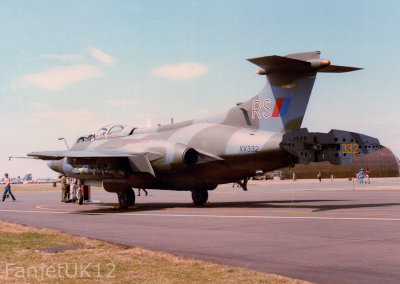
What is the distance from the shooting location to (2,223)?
16.1 metres

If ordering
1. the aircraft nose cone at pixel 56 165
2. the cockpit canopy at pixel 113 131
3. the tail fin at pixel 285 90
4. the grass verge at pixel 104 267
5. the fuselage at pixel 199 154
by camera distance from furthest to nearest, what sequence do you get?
the aircraft nose cone at pixel 56 165 → the cockpit canopy at pixel 113 131 → the fuselage at pixel 199 154 → the tail fin at pixel 285 90 → the grass verge at pixel 104 267

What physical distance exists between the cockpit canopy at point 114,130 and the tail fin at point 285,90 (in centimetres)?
722

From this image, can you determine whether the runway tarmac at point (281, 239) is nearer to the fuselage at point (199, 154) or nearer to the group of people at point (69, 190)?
the fuselage at point (199, 154)

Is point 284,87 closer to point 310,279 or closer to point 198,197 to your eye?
point 198,197

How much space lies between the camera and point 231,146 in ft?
68.4

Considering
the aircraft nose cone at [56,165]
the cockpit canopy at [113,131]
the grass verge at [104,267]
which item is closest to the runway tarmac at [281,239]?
the grass verge at [104,267]

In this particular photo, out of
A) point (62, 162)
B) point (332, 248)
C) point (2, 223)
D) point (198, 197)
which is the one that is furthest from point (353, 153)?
point (62, 162)

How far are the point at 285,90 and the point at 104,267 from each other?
14.2 m

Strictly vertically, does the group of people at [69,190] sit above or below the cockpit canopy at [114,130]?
below

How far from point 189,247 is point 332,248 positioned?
2.97m

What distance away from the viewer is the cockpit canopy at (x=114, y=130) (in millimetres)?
25567

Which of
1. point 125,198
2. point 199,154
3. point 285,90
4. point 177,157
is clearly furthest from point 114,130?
point 285,90

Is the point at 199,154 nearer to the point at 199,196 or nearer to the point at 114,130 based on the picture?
the point at 199,196

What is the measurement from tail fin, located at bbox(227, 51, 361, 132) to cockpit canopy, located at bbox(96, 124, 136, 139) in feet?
23.7
